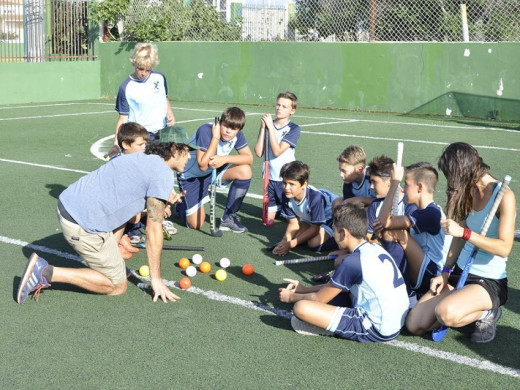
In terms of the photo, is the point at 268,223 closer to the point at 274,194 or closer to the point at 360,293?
the point at 274,194

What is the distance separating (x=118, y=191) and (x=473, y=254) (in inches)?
110

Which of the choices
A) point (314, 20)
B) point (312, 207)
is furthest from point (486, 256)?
point (314, 20)

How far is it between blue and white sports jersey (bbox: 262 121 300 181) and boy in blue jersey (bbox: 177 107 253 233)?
0.27 meters

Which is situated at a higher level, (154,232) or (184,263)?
(154,232)

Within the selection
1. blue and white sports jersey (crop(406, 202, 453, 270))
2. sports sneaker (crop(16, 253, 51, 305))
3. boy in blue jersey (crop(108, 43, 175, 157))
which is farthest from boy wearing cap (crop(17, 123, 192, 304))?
boy in blue jersey (crop(108, 43, 175, 157))

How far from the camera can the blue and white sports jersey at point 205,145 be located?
8625mm

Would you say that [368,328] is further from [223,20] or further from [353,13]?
[223,20]

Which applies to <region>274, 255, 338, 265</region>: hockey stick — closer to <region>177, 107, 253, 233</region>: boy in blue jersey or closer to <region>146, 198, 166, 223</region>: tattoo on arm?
<region>177, 107, 253, 233</region>: boy in blue jersey

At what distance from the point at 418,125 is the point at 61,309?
1311 centimetres

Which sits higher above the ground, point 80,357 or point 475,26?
point 475,26

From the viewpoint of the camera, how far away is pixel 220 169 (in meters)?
8.97

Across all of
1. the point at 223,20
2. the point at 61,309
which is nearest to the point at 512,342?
the point at 61,309

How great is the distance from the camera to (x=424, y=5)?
800 inches

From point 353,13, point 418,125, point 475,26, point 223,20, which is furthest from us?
point 223,20
